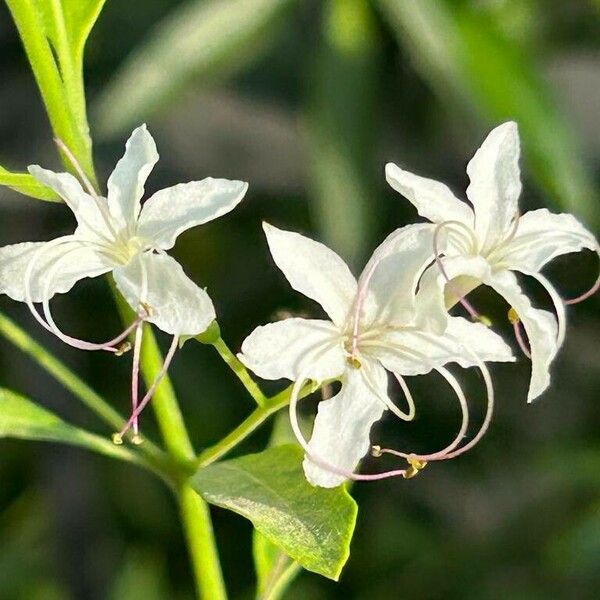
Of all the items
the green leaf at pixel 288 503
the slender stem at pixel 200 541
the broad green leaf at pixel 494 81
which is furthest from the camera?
the broad green leaf at pixel 494 81

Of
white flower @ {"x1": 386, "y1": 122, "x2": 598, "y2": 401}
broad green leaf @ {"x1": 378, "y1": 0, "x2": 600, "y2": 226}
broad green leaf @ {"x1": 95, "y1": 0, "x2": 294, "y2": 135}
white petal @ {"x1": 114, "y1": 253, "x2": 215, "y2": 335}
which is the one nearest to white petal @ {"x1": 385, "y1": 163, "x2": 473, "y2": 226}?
white flower @ {"x1": 386, "y1": 122, "x2": 598, "y2": 401}

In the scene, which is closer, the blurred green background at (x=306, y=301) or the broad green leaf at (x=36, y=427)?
the broad green leaf at (x=36, y=427)

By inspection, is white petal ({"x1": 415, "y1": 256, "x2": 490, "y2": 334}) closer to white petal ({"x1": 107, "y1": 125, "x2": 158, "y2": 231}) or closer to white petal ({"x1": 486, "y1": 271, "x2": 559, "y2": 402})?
white petal ({"x1": 486, "y1": 271, "x2": 559, "y2": 402})

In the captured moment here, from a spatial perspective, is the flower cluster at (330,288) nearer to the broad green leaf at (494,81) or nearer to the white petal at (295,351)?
the white petal at (295,351)

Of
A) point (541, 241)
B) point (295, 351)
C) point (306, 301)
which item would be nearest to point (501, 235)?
point (541, 241)

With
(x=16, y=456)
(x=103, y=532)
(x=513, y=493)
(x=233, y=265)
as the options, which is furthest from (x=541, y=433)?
(x=16, y=456)

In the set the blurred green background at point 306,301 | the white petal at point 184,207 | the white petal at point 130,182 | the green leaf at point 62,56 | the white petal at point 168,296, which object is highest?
the green leaf at point 62,56

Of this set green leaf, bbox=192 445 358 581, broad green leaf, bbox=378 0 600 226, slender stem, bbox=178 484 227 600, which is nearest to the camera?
green leaf, bbox=192 445 358 581

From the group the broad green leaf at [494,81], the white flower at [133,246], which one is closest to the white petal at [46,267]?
the white flower at [133,246]
